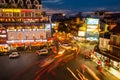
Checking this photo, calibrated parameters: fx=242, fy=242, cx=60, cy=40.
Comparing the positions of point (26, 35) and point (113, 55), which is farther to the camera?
point (26, 35)

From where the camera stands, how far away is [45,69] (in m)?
44.4

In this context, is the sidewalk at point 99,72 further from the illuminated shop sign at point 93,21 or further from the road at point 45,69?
the illuminated shop sign at point 93,21

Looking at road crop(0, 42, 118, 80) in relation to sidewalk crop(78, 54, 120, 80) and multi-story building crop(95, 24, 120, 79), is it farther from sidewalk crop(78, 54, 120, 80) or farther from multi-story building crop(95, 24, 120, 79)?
multi-story building crop(95, 24, 120, 79)

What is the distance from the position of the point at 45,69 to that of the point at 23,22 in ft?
109

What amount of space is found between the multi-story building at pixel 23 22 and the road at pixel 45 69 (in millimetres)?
16892

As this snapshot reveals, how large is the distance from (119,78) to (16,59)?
27371 millimetres

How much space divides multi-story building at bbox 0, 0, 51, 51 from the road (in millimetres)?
16892

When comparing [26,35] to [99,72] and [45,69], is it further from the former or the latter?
[99,72]

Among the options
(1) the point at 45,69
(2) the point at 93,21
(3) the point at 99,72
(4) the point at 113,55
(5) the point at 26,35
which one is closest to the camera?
(3) the point at 99,72

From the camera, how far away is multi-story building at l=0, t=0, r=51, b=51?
71744 mm

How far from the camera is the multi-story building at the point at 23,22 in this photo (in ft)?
235

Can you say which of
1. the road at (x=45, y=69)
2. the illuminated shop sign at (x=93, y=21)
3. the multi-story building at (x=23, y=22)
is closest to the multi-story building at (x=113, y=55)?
the road at (x=45, y=69)

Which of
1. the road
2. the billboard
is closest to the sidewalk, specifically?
the road

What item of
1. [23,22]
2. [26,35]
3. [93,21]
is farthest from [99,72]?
[93,21]
